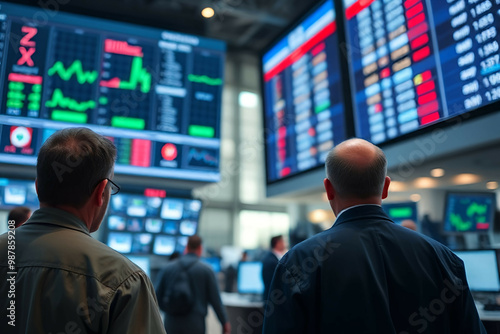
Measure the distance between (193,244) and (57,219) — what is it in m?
3.08

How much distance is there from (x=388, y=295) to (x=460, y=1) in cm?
185

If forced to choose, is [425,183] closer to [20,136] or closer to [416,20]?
[416,20]

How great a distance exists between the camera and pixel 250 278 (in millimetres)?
5676

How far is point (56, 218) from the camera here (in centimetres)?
110

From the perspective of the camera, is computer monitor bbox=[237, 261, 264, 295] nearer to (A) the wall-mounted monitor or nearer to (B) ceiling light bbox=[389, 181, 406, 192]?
(A) the wall-mounted monitor

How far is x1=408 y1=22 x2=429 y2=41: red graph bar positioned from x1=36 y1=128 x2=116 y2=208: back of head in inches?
83.7

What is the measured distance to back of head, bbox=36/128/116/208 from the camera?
44.0 inches

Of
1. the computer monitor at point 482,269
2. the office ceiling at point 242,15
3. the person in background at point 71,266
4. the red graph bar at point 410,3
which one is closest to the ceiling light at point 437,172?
the computer monitor at point 482,269

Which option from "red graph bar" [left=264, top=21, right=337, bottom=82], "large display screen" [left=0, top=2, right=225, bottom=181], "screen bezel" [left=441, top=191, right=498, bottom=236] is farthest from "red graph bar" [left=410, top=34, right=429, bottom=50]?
"large display screen" [left=0, top=2, right=225, bottom=181]

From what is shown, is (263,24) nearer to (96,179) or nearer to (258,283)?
(258,283)

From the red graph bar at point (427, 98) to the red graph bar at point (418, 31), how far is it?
0.37 metres

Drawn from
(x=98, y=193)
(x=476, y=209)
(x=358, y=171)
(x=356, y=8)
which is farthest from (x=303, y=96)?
(x=98, y=193)

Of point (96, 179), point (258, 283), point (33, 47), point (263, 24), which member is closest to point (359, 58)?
point (96, 179)

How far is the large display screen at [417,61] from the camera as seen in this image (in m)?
2.23
